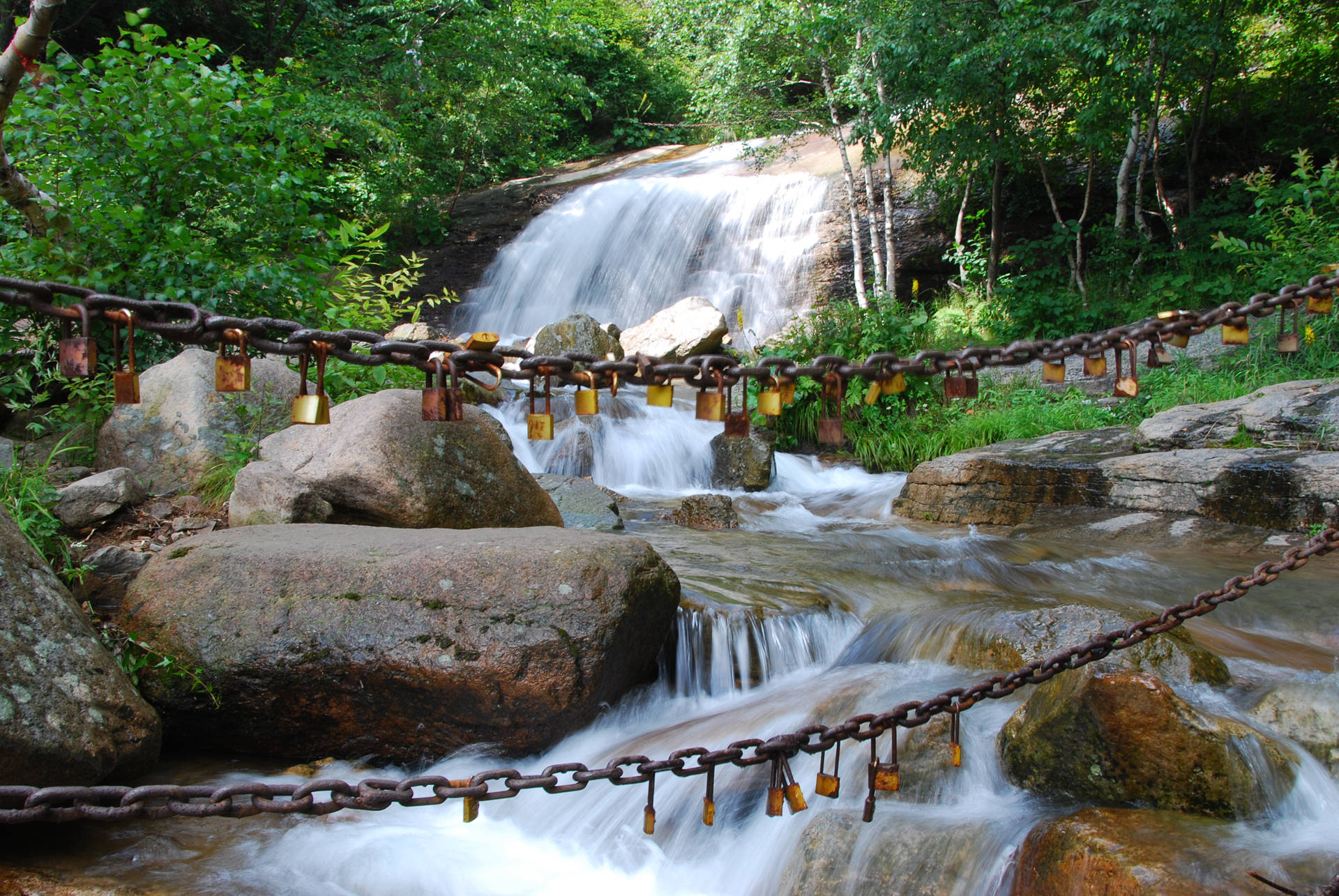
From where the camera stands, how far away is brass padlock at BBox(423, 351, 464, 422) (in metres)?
1.47

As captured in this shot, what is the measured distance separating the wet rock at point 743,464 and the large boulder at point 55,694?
636cm

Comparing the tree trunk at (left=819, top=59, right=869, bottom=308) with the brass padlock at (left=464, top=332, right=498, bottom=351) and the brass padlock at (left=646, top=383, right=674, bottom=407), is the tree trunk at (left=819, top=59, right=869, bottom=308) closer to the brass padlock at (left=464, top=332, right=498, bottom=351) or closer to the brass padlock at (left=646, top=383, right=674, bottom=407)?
the brass padlock at (left=646, top=383, right=674, bottom=407)

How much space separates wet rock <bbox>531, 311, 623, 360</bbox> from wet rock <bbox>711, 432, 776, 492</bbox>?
2890 mm

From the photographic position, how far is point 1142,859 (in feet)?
6.22

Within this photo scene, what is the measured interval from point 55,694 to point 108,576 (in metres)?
1.43

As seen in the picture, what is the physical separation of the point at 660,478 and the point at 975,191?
7967 millimetres

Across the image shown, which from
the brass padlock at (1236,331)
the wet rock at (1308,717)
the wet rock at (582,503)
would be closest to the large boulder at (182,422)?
the wet rock at (582,503)

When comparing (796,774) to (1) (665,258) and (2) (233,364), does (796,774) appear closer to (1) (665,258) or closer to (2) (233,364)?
(2) (233,364)

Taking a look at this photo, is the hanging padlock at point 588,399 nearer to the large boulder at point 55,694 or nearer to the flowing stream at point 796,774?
the flowing stream at point 796,774

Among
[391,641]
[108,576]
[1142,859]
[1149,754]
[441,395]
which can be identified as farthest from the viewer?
[108,576]

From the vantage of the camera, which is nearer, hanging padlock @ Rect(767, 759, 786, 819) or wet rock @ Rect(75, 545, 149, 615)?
hanging padlock @ Rect(767, 759, 786, 819)

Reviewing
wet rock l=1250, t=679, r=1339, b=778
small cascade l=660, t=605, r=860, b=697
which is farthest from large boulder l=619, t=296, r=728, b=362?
wet rock l=1250, t=679, r=1339, b=778

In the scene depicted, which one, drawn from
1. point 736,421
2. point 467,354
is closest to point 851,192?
point 736,421

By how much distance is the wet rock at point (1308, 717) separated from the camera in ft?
8.48
